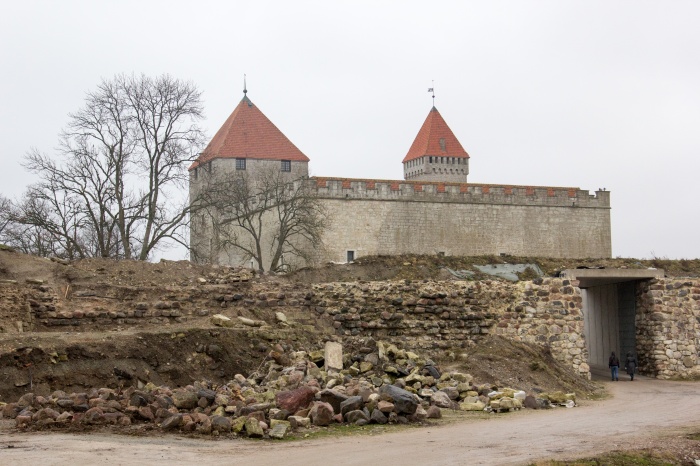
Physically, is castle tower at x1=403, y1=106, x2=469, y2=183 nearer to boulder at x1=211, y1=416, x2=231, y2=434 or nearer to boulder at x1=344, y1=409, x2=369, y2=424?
boulder at x1=344, y1=409, x2=369, y2=424

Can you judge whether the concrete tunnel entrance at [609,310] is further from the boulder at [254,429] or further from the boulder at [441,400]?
the boulder at [254,429]

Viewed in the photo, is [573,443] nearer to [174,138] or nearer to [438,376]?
[438,376]

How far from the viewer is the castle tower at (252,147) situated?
5138 centimetres

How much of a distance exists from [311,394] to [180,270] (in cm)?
987

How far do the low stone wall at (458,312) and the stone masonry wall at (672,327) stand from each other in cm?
258

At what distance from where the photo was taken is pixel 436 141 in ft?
238

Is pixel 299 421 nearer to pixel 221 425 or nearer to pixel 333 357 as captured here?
pixel 221 425

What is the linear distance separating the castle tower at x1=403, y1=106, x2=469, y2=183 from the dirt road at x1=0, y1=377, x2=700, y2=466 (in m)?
56.9

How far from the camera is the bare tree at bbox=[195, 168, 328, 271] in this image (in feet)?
136

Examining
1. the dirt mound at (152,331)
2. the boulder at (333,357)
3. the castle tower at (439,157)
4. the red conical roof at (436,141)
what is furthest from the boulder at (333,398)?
the red conical roof at (436,141)

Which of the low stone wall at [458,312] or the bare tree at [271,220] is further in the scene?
the bare tree at [271,220]

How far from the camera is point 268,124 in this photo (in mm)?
53938

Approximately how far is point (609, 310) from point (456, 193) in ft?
68.5

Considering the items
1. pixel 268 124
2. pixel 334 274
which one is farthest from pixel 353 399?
pixel 268 124
